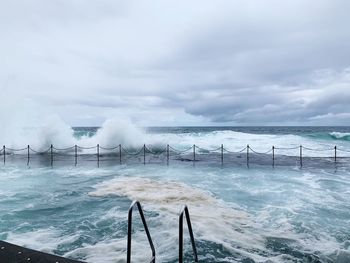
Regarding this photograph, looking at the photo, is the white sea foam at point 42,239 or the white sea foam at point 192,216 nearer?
the white sea foam at point 42,239

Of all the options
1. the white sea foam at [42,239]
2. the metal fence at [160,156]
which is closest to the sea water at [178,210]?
the white sea foam at [42,239]

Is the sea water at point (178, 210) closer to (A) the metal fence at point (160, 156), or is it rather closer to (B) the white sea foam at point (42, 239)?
(B) the white sea foam at point (42, 239)

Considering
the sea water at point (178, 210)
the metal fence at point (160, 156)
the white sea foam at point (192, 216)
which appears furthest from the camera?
the metal fence at point (160, 156)

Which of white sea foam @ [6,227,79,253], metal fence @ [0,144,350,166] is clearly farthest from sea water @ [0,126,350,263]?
metal fence @ [0,144,350,166]

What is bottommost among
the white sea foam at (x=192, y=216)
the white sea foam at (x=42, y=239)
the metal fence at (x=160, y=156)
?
the white sea foam at (x=42, y=239)

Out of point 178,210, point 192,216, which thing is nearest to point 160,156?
point 178,210

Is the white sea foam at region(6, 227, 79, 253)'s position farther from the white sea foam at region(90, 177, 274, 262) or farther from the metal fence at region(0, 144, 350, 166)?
the metal fence at region(0, 144, 350, 166)

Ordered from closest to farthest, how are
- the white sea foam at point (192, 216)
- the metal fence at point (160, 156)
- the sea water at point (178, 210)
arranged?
the sea water at point (178, 210)
the white sea foam at point (192, 216)
the metal fence at point (160, 156)

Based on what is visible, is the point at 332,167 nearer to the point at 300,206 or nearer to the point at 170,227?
the point at 300,206

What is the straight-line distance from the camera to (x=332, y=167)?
17875mm

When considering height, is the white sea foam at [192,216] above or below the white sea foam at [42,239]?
above

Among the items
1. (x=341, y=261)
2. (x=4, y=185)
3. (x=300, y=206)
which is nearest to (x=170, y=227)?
(x=341, y=261)

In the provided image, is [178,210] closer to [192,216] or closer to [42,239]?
[192,216]

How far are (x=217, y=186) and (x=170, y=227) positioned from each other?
5.14 metres
